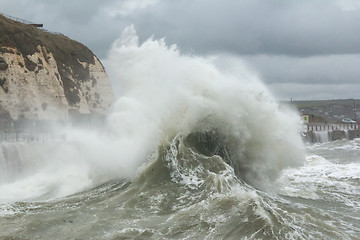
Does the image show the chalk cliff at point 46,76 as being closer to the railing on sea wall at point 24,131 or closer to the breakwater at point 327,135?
the railing on sea wall at point 24,131

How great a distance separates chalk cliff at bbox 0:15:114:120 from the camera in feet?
112

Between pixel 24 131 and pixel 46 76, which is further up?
pixel 46 76

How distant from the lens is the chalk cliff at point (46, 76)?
34.1 meters

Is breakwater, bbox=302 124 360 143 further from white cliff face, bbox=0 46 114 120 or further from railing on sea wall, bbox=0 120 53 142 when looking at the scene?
railing on sea wall, bbox=0 120 53 142

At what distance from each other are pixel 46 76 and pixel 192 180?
99.6ft

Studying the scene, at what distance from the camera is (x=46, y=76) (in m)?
37.7

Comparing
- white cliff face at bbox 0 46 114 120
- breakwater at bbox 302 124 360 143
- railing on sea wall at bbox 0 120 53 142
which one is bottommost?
breakwater at bbox 302 124 360 143

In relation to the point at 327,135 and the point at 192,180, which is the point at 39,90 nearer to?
the point at 192,180

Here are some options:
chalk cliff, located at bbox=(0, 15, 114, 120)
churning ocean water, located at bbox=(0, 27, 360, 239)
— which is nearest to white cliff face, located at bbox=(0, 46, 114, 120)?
chalk cliff, located at bbox=(0, 15, 114, 120)

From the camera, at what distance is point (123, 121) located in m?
16.5

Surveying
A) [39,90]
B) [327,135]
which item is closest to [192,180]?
[39,90]

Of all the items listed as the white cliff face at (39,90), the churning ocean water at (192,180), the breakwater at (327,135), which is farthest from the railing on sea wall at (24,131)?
the breakwater at (327,135)

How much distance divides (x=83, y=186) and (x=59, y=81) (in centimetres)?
2816

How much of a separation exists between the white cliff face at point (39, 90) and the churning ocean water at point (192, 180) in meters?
15.7
